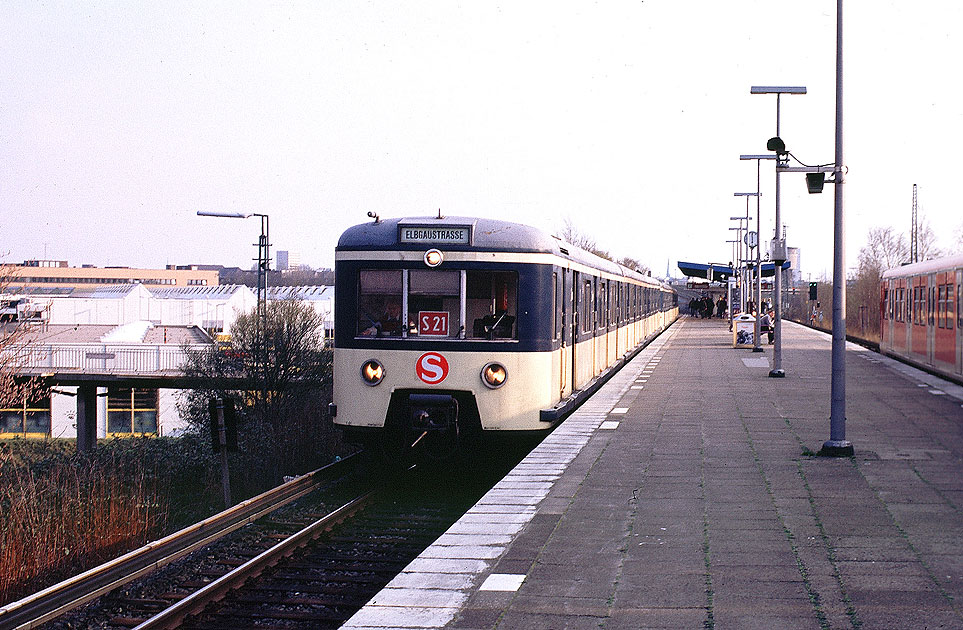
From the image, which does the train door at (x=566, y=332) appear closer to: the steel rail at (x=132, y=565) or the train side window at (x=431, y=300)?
the train side window at (x=431, y=300)

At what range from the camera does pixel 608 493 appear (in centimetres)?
816

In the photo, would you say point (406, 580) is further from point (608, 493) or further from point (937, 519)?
point (937, 519)

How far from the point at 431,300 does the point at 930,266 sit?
48.7ft

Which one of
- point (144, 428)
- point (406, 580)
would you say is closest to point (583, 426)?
point (406, 580)

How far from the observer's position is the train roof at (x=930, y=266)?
62.2 ft

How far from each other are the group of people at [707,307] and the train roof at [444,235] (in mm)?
57243

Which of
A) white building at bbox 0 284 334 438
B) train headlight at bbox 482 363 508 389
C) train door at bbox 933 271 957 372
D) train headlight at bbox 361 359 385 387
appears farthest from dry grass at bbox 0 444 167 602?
white building at bbox 0 284 334 438

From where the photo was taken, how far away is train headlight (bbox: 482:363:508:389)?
36.1 feet

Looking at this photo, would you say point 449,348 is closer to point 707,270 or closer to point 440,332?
point 440,332

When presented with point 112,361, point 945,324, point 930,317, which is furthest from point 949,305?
point 112,361

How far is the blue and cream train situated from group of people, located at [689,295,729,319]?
57.3 m

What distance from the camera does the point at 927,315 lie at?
21797 millimetres

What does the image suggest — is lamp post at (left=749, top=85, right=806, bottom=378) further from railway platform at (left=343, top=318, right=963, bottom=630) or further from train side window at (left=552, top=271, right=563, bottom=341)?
train side window at (left=552, top=271, right=563, bottom=341)

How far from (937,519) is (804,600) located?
8.24 feet
